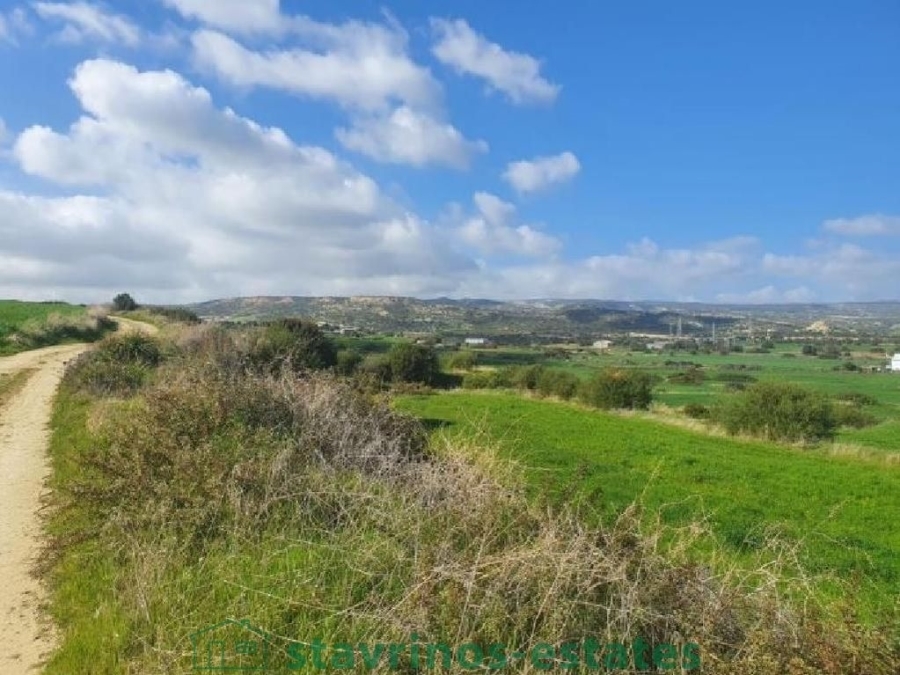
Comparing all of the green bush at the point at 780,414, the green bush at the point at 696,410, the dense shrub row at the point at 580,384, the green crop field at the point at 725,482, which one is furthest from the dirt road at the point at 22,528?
the green bush at the point at 696,410

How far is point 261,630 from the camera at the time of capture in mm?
4734

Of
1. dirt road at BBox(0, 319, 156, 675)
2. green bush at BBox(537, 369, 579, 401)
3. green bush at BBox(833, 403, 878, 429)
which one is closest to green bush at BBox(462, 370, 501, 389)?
green bush at BBox(537, 369, 579, 401)

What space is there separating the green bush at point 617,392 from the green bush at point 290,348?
20.8 meters

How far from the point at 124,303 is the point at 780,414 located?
68.4m

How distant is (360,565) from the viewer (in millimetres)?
5492

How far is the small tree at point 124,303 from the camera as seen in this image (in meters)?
72.8

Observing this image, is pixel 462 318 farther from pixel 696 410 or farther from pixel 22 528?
pixel 22 528

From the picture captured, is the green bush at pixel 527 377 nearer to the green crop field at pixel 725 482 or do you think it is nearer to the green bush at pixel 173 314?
the green crop field at pixel 725 482

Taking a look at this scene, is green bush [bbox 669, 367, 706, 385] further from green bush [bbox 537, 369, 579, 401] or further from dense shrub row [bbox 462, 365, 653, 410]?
green bush [bbox 537, 369, 579, 401]

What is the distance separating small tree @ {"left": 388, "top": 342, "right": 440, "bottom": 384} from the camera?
50938mm

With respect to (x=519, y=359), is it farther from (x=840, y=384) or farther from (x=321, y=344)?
(x=321, y=344)

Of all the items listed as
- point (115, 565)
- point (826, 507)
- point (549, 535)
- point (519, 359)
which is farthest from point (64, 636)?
point (519, 359)

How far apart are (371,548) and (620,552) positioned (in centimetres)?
213

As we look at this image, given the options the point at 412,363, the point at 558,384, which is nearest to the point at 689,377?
the point at 558,384
